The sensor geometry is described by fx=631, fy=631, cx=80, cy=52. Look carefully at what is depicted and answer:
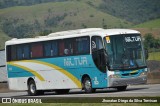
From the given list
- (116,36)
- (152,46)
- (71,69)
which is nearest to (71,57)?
(71,69)

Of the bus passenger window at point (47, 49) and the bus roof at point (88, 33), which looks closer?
the bus roof at point (88, 33)

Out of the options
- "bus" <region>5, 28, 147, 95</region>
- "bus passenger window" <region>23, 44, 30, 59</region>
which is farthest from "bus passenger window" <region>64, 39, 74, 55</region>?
"bus passenger window" <region>23, 44, 30, 59</region>

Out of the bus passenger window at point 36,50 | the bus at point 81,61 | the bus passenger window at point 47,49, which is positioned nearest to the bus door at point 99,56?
the bus at point 81,61

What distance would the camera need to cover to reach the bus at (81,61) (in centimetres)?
3105

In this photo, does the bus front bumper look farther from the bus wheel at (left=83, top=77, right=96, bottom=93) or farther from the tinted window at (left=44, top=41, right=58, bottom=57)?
the tinted window at (left=44, top=41, right=58, bottom=57)

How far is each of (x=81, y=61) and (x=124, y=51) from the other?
8.27ft

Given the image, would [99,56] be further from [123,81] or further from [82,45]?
[123,81]

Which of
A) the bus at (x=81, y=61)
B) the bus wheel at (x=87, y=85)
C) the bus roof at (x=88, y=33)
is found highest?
the bus roof at (x=88, y=33)

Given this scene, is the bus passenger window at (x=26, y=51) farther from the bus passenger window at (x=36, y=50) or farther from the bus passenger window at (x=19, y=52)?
the bus passenger window at (x=36, y=50)

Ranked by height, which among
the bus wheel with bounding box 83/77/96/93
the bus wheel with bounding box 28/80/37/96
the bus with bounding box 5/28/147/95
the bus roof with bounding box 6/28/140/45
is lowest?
the bus wheel with bounding box 28/80/37/96

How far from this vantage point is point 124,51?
31281 millimetres

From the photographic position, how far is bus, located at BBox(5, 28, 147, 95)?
31047 mm

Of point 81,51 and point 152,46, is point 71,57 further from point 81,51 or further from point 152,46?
point 152,46

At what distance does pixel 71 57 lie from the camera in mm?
33375
